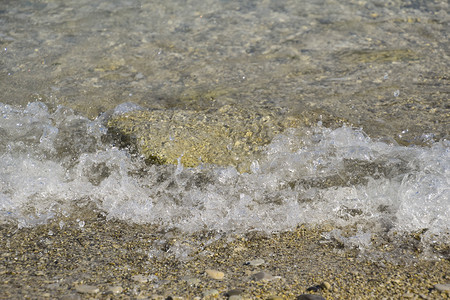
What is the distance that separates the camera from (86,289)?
2.13 metres

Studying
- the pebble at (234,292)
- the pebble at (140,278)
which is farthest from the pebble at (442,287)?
the pebble at (140,278)

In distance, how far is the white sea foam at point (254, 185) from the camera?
278 cm

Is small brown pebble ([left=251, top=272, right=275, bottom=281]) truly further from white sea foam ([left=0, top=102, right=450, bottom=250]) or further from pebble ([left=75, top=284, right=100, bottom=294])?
pebble ([left=75, top=284, right=100, bottom=294])

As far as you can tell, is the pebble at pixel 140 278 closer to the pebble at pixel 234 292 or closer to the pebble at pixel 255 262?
the pebble at pixel 234 292

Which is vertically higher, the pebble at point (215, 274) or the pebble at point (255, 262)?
the pebble at point (215, 274)

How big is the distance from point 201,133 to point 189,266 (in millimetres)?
1255

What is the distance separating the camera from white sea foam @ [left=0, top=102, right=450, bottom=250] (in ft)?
9.11

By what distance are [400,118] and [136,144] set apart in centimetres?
187

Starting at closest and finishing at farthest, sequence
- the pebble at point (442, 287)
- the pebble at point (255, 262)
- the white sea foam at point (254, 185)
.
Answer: the pebble at point (442, 287) → the pebble at point (255, 262) → the white sea foam at point (254, 185)

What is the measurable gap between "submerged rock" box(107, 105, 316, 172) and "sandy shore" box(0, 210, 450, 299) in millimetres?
683

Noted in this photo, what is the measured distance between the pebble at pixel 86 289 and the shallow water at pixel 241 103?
0.67 meters

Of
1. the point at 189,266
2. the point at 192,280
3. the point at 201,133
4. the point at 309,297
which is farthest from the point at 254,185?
the point at 309,297

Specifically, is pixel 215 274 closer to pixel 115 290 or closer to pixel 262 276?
pixel 262 276

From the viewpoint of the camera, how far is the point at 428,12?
542 centimetres
